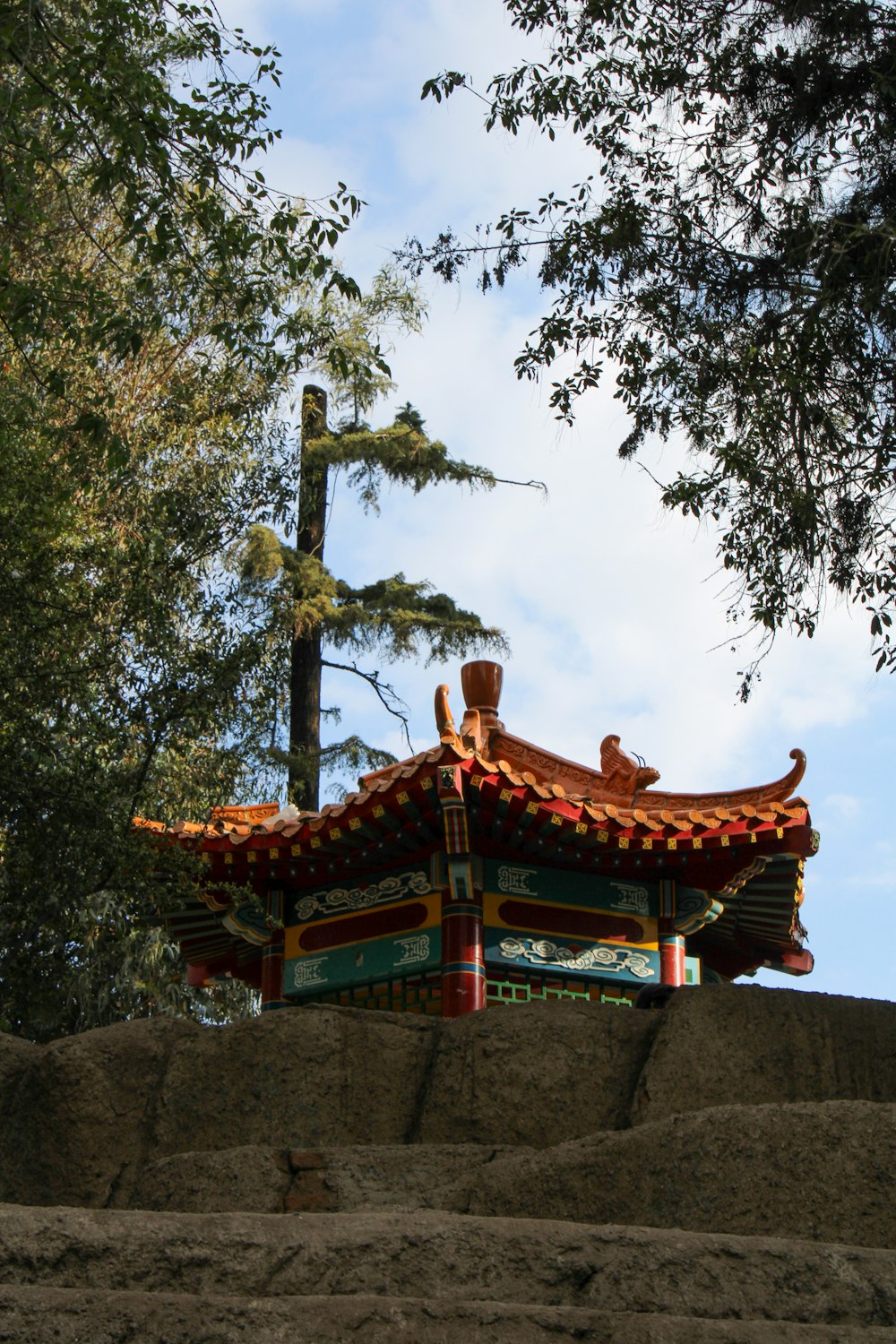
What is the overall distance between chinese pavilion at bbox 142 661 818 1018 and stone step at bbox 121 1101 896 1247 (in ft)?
12.9

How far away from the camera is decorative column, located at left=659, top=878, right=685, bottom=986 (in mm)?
9727

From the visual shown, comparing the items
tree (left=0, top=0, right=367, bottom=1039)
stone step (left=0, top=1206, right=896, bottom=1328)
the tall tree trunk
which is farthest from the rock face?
the tall tree trunk

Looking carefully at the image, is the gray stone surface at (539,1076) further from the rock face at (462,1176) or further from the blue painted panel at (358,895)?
the blue painted panel at (358,895)

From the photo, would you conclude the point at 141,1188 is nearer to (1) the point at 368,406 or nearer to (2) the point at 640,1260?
(2) the point at 640,1260

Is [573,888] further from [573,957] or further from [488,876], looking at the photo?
[488,876]

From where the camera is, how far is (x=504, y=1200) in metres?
4.40

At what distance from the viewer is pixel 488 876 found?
9.38m

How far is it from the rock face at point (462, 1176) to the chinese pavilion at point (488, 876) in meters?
3.19

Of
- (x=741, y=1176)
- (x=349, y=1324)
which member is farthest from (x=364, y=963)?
(x=349, y=1324)

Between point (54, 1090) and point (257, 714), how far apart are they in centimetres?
486

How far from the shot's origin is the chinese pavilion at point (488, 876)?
29.6 ft

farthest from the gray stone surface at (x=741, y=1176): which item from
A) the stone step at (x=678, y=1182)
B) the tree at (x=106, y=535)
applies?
the tree at (x=106, y=535)

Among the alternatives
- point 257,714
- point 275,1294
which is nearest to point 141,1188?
point 275,1294

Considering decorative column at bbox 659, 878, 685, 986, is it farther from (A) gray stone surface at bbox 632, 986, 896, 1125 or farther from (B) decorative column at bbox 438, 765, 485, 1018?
(A) gray stone surface at bbox 632, 986, 896, 1125
